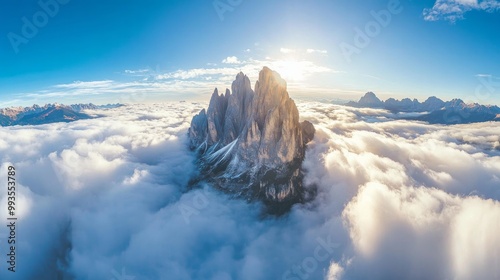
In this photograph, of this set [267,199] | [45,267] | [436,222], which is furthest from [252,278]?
[45,267]

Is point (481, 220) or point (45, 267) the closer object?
point (481, 220)

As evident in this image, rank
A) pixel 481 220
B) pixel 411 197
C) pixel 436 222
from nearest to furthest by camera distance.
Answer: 1. pixel 481 220
2. pixel 436 222
3. pixel 411 197

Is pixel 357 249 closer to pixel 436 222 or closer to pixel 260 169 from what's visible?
pixel 436 222

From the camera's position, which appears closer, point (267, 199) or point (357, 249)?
point (357, 249)

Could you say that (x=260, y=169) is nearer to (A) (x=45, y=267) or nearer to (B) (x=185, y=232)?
(B) (x=185, y=232)

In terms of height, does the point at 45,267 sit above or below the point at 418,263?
below

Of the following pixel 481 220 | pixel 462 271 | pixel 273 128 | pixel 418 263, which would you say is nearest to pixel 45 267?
pixel 273 128

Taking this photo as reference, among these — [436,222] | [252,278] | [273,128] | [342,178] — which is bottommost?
[252,278]

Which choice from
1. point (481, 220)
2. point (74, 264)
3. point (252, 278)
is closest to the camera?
point (252, 278)

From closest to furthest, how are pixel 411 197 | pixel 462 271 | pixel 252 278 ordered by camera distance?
pixel 462 271 → pixel 252 278 → pixel 411 197
